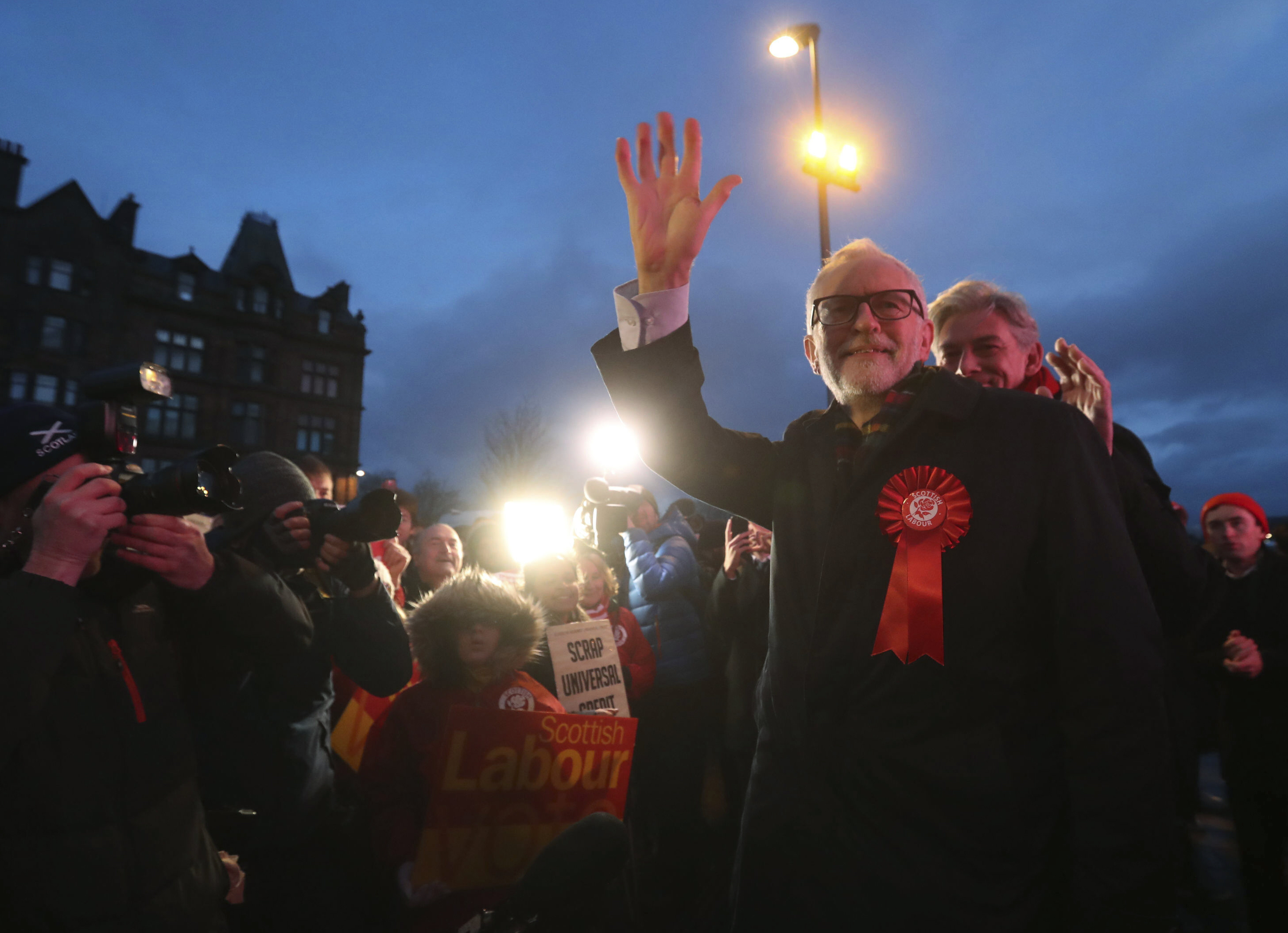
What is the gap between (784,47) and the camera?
8.03 meters

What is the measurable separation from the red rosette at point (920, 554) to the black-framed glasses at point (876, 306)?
1.49 ft

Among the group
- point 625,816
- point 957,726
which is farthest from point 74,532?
point 625,816

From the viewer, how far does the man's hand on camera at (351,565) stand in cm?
260

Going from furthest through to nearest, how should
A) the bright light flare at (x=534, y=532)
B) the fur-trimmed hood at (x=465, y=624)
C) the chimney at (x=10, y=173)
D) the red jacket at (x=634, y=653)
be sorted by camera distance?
the chimney at (x=10, y=173) → the red jacket at (x=634, y=653) → the bright light flare at (x=534, y=532) → the fur-trimmed hood at (x=465, y=624)

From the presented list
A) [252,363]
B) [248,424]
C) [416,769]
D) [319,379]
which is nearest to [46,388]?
[248,424]

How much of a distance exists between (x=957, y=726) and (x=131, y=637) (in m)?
1.89

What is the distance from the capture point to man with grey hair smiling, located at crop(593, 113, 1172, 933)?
52.5 inches

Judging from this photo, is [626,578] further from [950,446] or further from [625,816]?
[950,446]

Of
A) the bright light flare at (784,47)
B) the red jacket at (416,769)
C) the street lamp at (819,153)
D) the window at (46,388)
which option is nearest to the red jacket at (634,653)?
the red jacket at (416,769)

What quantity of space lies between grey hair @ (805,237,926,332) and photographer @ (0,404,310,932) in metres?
1.71

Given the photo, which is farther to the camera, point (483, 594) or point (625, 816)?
point (625, 816)

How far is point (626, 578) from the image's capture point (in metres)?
6.27

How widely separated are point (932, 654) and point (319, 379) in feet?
133

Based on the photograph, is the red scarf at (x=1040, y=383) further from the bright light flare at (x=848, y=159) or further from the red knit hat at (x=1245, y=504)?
→ the bright light flare at (x=848, y=159)
